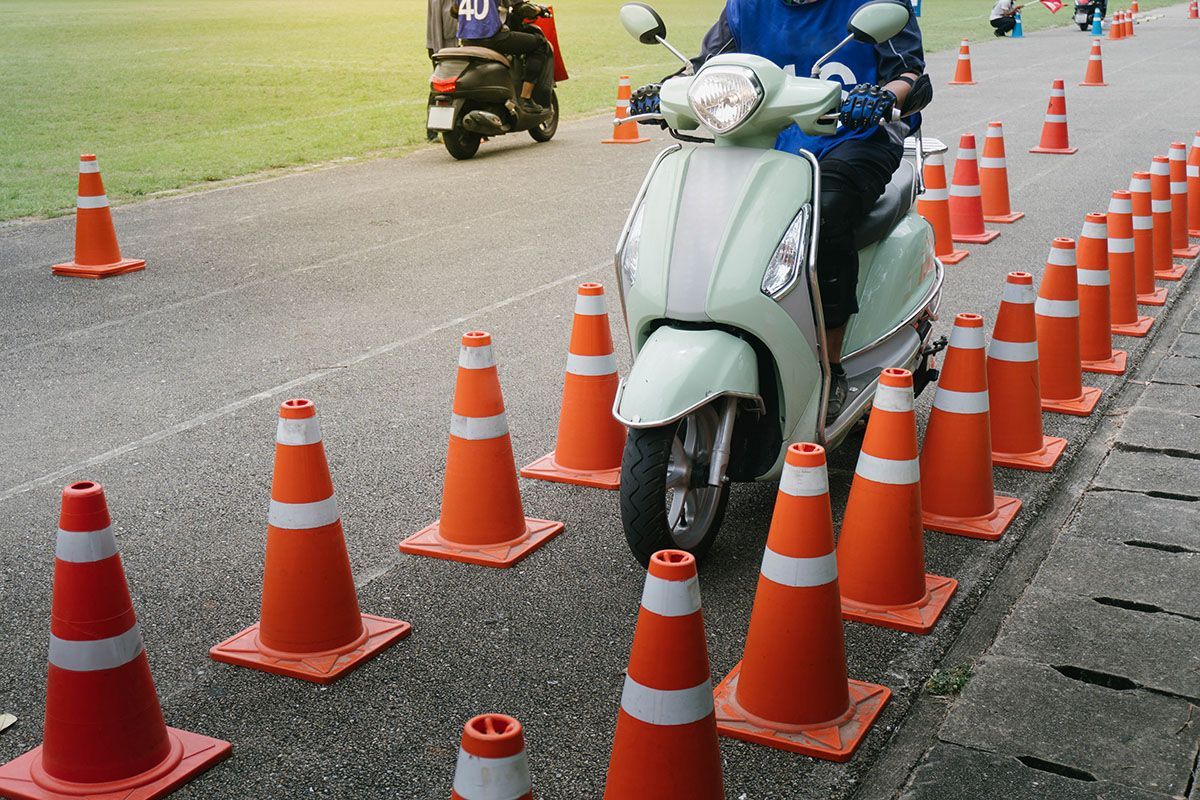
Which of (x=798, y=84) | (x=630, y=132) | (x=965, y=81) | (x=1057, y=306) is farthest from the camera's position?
(x=965, y=81)

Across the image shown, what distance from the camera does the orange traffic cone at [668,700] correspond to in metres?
2.90

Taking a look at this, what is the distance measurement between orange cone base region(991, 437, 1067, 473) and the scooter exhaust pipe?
148cm

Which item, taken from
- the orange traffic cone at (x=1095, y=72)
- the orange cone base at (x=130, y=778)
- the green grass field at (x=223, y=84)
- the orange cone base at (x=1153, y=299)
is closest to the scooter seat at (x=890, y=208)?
the orange cone base at (x=130, y=778)

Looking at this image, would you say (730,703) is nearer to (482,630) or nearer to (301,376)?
(482,630)

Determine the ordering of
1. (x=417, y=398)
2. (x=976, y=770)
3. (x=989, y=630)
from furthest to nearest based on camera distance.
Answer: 1. (x=417, y=398)
2. (x=989, y=630)
3. (x=976, y=770)

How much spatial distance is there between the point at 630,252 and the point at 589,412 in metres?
0.90

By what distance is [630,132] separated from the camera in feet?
51.2

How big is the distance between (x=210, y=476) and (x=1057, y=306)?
355 cm

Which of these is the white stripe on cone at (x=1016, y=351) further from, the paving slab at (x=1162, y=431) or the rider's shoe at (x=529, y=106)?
the rider's shoe at (x=529, y=106)

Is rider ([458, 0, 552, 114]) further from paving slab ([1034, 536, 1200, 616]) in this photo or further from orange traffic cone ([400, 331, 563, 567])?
paving slab ([1034, 536, 1200, 616])

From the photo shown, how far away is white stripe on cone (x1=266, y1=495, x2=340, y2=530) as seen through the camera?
3.91 meters

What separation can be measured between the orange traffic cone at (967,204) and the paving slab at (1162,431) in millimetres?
4142

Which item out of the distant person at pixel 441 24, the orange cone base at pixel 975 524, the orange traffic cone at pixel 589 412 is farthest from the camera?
the distant person at pixel 441 24

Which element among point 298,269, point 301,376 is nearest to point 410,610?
point 301,376
